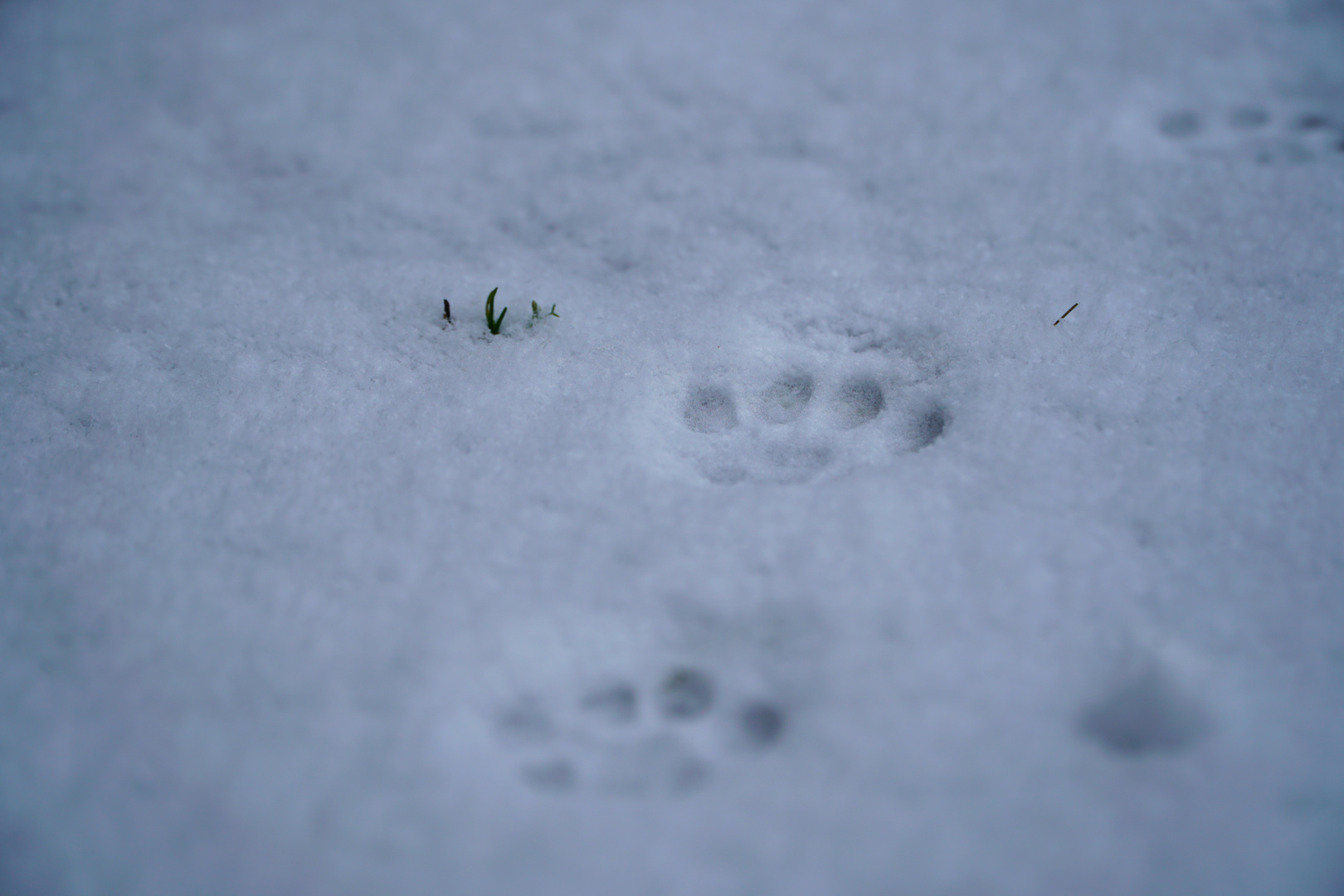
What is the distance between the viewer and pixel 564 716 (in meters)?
1.12

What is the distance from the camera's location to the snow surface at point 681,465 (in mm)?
1028

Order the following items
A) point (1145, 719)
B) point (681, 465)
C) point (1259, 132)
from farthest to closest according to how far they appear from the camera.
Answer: point (1259, 132), point (681, 465), point (1145, 719)

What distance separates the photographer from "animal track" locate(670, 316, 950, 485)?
54.6 inches

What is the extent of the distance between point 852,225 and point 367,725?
1.27 m

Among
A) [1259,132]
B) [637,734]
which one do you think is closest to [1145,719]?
[637,734]

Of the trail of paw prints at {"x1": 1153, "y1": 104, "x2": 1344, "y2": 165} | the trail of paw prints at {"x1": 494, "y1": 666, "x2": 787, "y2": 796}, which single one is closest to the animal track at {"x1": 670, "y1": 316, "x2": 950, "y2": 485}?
the trail of paw prints at {"x1": 494, "y1": 666, "x2": 787, "y2": 796}

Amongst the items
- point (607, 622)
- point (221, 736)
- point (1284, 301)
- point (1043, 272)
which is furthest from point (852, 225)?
point (221, 736)

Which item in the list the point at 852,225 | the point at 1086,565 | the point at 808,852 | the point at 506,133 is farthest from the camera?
the point at 506,133

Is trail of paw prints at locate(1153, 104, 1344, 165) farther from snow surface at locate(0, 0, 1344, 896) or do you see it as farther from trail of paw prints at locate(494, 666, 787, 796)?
trail of paw prints at locate(494, 666, 787, 796)

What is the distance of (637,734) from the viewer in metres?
1.10

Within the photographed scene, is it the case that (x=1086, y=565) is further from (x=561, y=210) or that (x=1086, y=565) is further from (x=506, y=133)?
(x=506, y=133)

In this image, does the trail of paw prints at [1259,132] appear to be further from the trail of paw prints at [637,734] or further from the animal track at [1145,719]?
the trail of paw prints at [637,734]

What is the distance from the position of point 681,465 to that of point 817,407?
260 millimetres

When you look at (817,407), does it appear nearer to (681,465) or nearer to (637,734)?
(681,465)
